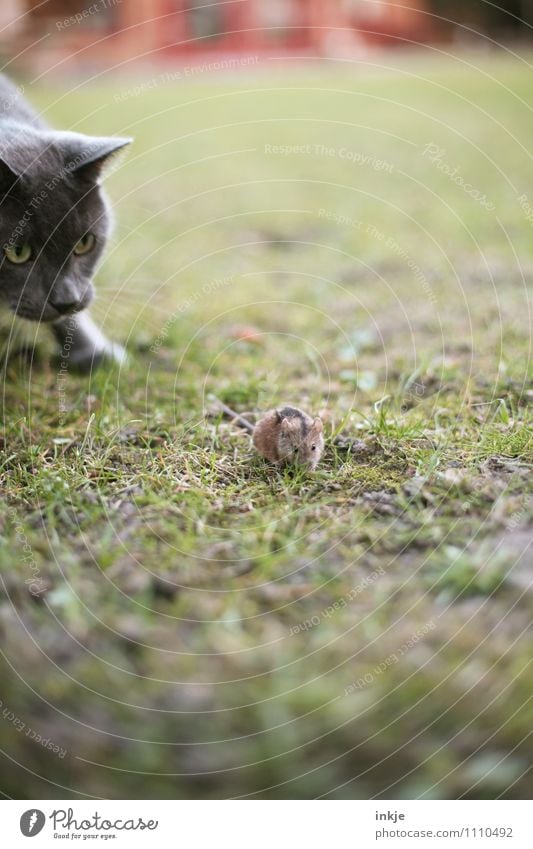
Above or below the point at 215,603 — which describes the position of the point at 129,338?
above

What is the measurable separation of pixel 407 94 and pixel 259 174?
9.93 ft

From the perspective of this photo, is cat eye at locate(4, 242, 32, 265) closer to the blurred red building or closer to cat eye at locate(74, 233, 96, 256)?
cat eye at locate(74, 233, 96, 256)

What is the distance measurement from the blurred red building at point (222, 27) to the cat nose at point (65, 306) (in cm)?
466

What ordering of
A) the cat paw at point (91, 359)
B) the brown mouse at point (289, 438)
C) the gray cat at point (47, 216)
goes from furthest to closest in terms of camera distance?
the cat paw at point (91, 359)
the gray cat at point (47, 216)
the brown mouse at point (289, 438)

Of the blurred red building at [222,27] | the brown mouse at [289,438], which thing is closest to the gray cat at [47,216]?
the brown mouse at [289,438]

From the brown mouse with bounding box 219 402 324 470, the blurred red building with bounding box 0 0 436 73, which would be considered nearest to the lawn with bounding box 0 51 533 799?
the brown mouse with bounding box 219 402 324 470

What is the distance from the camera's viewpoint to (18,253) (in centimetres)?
204

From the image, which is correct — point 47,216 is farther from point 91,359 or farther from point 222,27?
point 222,27

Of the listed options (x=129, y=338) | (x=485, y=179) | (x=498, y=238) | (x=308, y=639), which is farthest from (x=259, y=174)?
(x=308, y=639)

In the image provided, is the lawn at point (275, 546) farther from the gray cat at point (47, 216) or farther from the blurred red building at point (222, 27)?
the blurred red building at point (222, 27)

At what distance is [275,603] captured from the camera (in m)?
1.39

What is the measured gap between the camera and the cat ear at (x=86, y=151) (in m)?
2.04

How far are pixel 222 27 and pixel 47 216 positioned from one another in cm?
612
